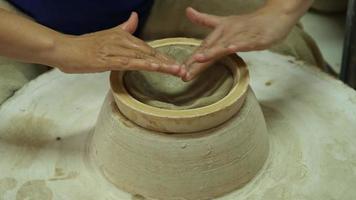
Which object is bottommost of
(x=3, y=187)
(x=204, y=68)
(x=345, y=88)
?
(x=3, y=187)

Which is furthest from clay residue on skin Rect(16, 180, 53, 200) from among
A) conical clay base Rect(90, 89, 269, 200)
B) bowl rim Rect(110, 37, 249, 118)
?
bowl rim Rect(110, 37, 249, 118)

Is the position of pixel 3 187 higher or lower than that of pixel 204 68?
lower

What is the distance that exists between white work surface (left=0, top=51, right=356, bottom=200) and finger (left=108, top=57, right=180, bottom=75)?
9.0 inches

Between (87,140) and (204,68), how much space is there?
1.00 feet

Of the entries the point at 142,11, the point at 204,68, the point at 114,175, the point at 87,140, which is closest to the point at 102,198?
the point at 114,175

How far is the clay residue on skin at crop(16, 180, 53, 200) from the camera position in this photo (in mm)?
1098

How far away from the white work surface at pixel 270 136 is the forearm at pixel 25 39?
21 centimetres

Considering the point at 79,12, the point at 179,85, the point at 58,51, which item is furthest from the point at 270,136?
the point at 79,12

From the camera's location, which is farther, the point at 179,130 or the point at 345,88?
the point at 345,88

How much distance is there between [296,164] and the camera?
44.8 inches

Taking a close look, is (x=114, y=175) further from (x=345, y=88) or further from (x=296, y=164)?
(x=345, y=88)

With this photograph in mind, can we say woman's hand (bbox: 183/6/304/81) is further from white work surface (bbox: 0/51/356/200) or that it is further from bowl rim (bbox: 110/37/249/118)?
white work surface (bbox: 0/51/356/200)

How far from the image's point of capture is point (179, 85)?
119 centimetres

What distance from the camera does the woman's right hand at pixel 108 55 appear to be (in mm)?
1056
